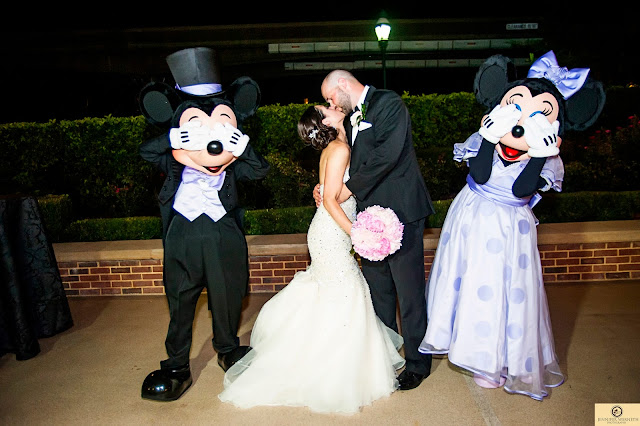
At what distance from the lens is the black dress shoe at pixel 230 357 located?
11.2 ft

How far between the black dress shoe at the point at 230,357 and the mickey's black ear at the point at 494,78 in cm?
225

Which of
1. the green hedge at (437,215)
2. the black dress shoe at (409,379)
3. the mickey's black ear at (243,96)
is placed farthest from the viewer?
the green hedge at (437,215)

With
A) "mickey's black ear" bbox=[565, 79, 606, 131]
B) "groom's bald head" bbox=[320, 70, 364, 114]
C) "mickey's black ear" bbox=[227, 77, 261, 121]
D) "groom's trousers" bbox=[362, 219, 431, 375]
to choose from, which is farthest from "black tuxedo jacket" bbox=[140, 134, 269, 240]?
"mickey's black ear" bbox=[565, 79, 606, 131]

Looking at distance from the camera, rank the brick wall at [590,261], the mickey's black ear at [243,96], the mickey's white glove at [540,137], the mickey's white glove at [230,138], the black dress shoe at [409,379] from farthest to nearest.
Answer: the brick wall at [590,261], the mickey's black ear at [243,96], the black dress shoe at [409,379], the mickey's white glove at [230,138], the mickey's white glove at [540,137]

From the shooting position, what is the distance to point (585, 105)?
118 inches

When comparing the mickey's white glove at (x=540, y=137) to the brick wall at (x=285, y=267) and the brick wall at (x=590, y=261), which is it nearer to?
the brick wall at (x=285, y=267)

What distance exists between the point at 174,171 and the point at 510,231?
81.0 inches

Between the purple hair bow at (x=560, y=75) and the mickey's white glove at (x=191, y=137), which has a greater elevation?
the purple hair bow at (x=560, y=75)

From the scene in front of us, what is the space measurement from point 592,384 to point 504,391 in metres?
0.55

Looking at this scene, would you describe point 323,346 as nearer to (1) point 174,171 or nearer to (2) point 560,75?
(1) point 174,171

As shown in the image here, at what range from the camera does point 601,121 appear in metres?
8.49

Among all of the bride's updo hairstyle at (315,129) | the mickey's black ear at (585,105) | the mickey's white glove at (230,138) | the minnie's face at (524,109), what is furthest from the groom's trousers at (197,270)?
the mickey's black ear at (585,105)

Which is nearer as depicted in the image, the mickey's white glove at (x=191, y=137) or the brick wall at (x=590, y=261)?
the mickey's white glove at (x=191, y=137)

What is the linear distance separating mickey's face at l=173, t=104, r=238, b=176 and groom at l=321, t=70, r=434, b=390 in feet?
2.06
